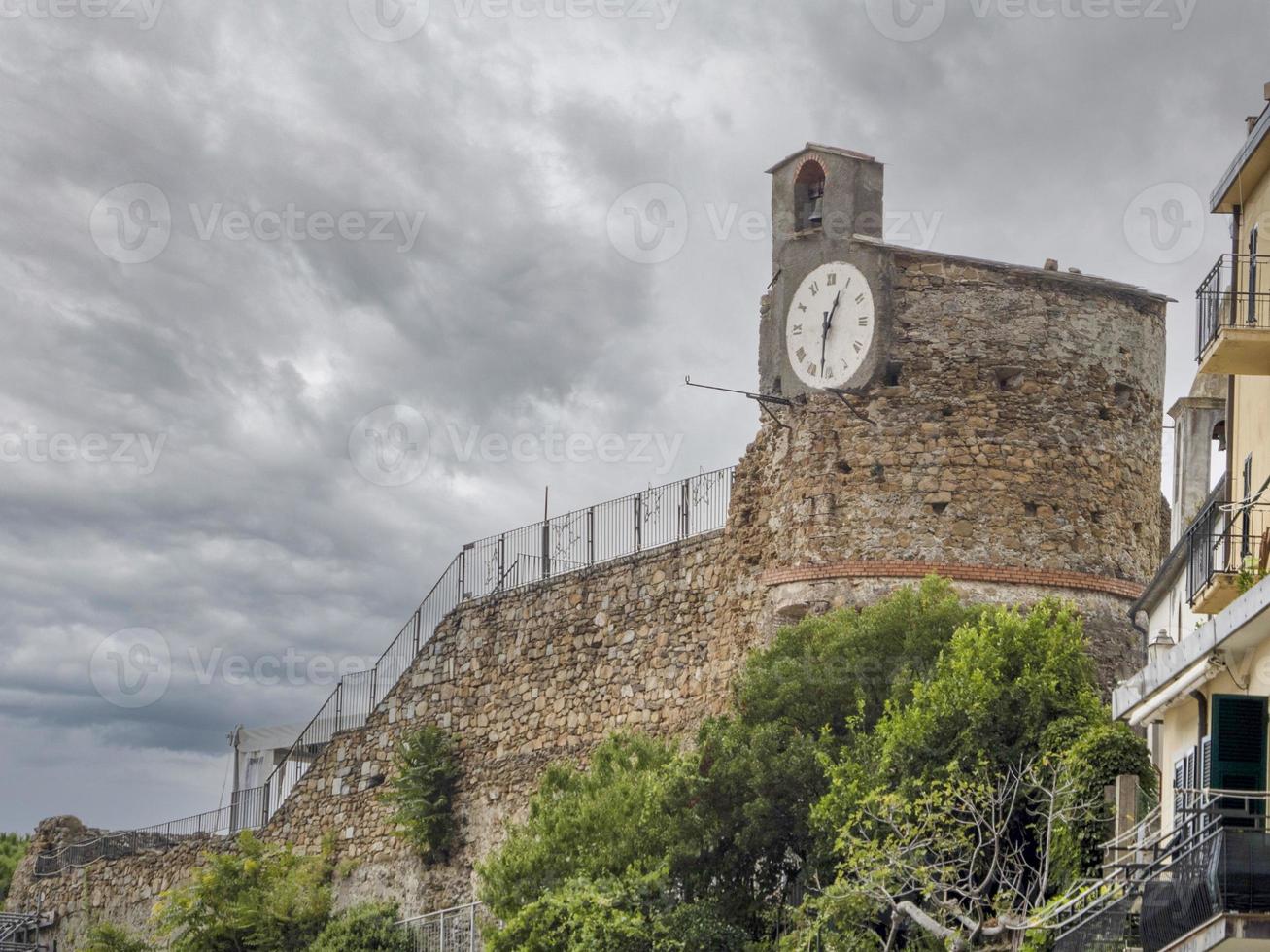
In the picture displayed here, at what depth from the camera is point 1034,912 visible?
22875mm

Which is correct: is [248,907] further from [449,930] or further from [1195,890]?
[1195,890]

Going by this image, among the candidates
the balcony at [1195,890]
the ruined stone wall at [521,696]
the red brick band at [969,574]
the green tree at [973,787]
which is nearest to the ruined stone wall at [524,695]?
the ruined stone wall at [521,696]

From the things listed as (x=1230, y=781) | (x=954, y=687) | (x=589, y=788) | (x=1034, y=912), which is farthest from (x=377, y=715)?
(x=1230, y=781)

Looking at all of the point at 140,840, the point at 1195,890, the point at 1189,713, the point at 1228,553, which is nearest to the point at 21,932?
the point at 140,840

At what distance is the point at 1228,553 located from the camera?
23281 millimetres

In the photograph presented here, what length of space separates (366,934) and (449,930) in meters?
1.82

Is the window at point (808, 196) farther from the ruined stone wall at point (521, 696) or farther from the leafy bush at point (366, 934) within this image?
the leafy bush at point (366, 934)

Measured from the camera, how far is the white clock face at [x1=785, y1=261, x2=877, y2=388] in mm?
32531

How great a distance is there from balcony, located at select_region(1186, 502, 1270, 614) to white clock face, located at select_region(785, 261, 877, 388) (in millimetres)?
8588

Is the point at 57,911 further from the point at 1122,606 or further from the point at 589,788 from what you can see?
the point at 1122,606

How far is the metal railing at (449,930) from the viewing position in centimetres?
3525

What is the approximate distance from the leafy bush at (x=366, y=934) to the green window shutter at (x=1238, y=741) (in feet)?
66.7

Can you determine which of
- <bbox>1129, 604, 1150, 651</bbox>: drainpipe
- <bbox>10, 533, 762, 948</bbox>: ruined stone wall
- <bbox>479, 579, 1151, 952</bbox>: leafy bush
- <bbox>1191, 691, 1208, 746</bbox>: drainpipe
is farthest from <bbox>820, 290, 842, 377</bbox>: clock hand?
<bbox>1191, 691, 1208, 746</bbox>: drainpipe

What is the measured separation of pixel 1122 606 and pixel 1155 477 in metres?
2.39
